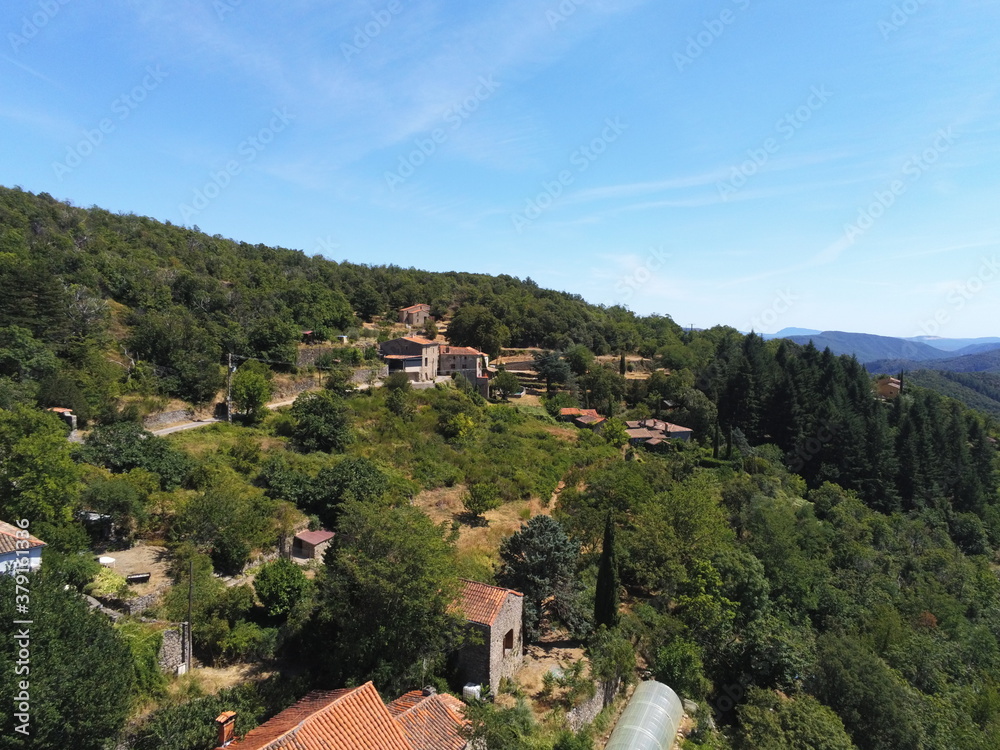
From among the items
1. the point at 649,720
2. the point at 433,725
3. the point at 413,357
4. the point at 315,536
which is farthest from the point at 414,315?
the point at 433,725

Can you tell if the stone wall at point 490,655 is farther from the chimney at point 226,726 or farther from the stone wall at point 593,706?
the chimney at point 226,726

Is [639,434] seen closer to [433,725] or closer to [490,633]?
[490,633]

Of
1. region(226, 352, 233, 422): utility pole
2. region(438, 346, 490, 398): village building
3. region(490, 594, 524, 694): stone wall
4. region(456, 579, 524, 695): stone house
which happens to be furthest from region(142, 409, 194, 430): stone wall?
region(438, 346, 490, 398): village building

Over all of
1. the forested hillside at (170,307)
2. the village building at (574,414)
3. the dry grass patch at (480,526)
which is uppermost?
the forested hillside at (170,307)

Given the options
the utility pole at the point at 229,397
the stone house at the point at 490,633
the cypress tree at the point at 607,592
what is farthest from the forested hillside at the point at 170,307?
the cypress tree at the point at 607,592

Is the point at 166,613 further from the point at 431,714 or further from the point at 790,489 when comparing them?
the point at 790,489

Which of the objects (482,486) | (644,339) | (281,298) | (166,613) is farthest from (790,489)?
(281,298)

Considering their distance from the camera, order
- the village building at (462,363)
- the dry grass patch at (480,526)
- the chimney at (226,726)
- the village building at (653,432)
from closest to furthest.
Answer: the chimney at (226,726), the dry grass patch at (480,526), the village building at (653,432), the village building at (462,363)
